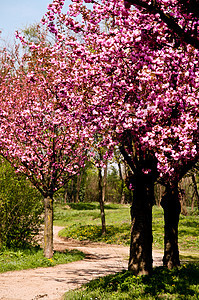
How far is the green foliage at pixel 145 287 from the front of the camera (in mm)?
6402

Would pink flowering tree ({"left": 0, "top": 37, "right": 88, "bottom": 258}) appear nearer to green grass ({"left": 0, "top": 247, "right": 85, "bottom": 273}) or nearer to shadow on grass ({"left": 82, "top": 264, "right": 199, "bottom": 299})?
green grass ({"left": 0, "top": 247, "right": 85, "bottom": 273})

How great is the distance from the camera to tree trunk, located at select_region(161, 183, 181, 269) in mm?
9531

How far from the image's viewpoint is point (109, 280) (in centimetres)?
785

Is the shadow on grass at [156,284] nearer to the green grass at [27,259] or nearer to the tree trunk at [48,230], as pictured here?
the green grass at [27,259]

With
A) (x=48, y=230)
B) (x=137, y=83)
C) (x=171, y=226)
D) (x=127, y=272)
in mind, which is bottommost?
(x=127, y=272)

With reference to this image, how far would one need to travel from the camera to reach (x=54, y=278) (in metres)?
9.41

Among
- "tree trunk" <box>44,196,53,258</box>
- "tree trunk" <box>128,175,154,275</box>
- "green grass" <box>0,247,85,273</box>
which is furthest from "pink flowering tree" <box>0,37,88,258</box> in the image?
"tree trunk" <box>128,175,154,275</box>

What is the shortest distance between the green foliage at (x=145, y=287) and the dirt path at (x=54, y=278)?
0.91m

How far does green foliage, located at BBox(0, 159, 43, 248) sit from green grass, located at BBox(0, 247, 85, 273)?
0.66 m

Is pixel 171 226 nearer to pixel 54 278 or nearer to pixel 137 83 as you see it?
pixel 54 278

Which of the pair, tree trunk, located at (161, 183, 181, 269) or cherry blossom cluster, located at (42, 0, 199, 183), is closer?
cherry blossom cluster, located at (42, 0, 199, 183)

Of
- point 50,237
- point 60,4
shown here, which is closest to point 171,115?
point 60,4

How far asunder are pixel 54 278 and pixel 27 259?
275 centimetres

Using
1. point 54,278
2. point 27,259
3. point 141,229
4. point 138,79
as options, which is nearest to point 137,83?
point 138,79
